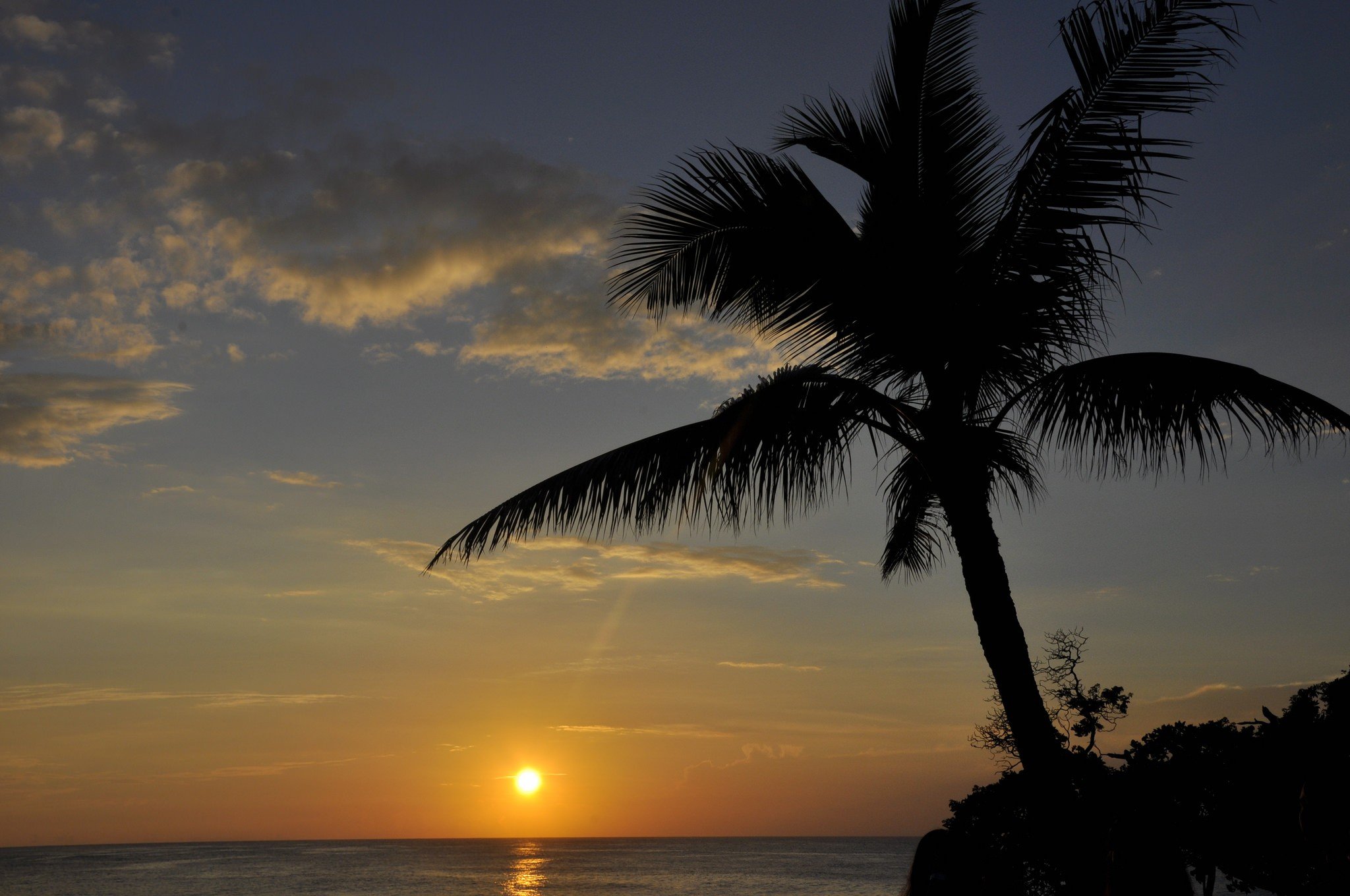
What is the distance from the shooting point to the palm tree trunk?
5504 millimetres

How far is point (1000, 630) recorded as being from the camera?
224 inches

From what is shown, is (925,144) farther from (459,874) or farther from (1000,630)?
(459,874)

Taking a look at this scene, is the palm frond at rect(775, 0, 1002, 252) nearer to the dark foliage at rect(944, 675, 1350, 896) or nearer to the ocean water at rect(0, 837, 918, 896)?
the dark foliage at rect(944, 675, 1350, 896)

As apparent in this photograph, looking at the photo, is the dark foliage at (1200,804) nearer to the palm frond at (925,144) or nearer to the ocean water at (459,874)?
the palm frond at (925,144)

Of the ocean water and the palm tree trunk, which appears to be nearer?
the palm tree trunk

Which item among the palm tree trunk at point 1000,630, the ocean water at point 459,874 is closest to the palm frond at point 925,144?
the palm tree trunk at point 1000,630

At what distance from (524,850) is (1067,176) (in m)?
158

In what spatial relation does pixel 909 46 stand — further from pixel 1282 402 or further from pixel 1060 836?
pixel 1060 836

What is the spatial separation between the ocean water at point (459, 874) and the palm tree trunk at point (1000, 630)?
4341cm

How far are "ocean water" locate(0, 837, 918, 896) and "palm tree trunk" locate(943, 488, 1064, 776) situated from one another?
142ft

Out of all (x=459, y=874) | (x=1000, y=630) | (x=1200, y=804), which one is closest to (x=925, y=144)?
(x=1000, y=630)

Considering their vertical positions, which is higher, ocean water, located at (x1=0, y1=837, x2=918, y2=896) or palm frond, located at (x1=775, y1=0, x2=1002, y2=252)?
palm frond, located at (x1=775, y1=0, x2=1002, y2=252)

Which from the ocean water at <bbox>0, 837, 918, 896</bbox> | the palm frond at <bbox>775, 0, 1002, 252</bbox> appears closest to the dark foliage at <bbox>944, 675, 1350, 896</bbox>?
the palm frond at <bbox>775, 0, 1002, 252</bbox>

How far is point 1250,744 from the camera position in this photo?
8.33m
